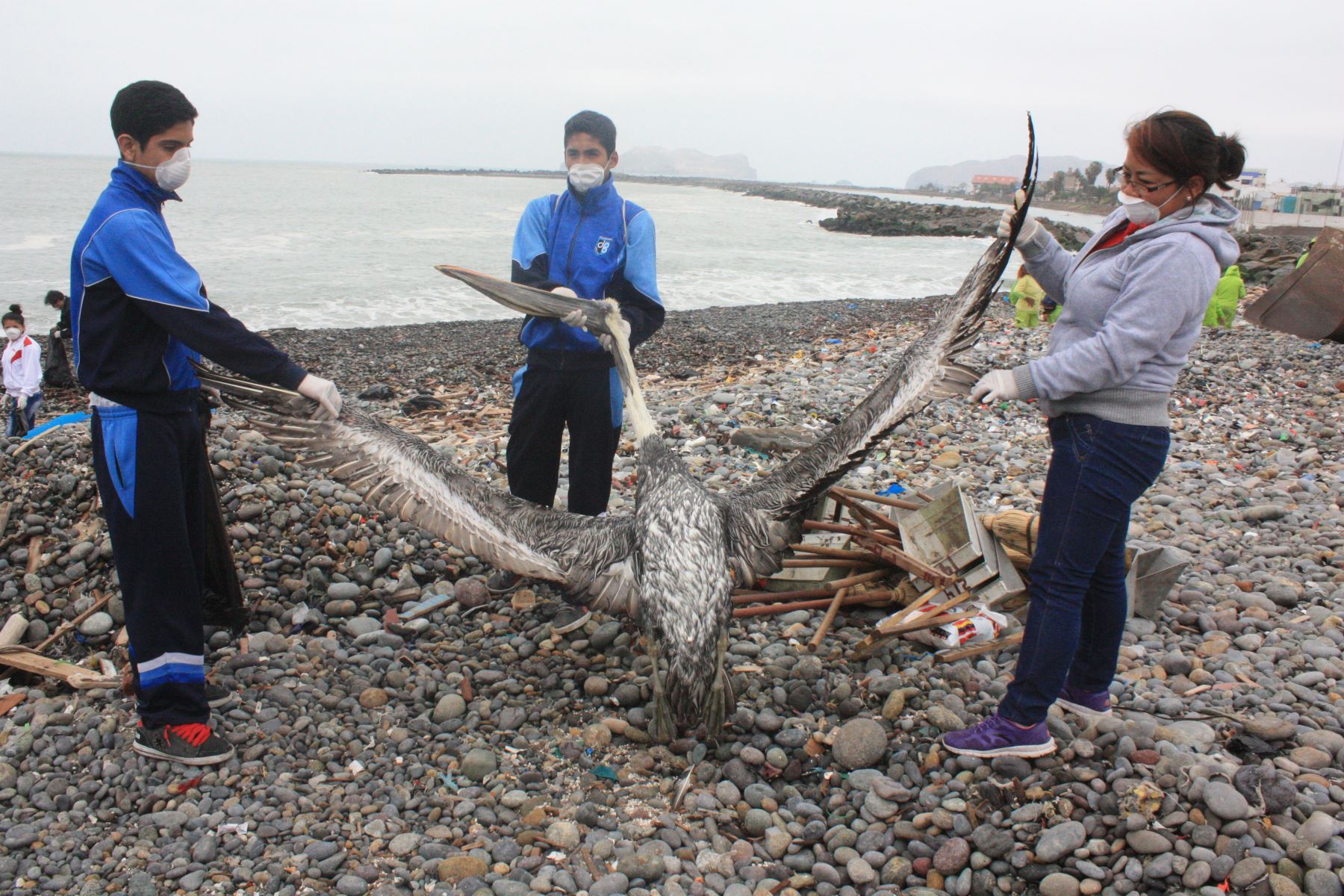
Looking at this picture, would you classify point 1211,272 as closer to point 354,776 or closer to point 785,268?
point 354,776

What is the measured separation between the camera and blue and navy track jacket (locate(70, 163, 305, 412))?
2.96 metres

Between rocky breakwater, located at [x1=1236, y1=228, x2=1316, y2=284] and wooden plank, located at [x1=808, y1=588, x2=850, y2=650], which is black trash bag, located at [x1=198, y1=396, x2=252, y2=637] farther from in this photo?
rocky breakwater, located at [x1=1236, y1=228, x2=1316, y2=284]

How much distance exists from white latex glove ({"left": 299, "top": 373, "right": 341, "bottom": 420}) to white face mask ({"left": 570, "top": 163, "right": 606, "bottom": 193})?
1.72 meters

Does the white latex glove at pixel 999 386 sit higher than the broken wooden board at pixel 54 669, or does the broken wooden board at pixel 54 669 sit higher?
the white latex glove at pixel 999 386

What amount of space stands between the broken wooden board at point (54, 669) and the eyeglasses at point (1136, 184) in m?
4.85

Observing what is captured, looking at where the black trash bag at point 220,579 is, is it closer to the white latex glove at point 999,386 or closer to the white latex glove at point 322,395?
the white latex glove at point 322,395

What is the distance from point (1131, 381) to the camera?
2719 mm

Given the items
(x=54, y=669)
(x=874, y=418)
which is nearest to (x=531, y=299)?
(x=874, y=418)

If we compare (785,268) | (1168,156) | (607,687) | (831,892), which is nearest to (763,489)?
(607,687)

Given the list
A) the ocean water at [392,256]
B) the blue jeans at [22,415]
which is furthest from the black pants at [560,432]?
the ocean water at [392,256]

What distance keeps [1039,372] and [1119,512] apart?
0.59 metres

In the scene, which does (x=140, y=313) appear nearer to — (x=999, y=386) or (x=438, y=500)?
(x=438, y=500)

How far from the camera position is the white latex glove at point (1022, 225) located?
119 inches

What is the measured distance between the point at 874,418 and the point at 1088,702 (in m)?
1.50
